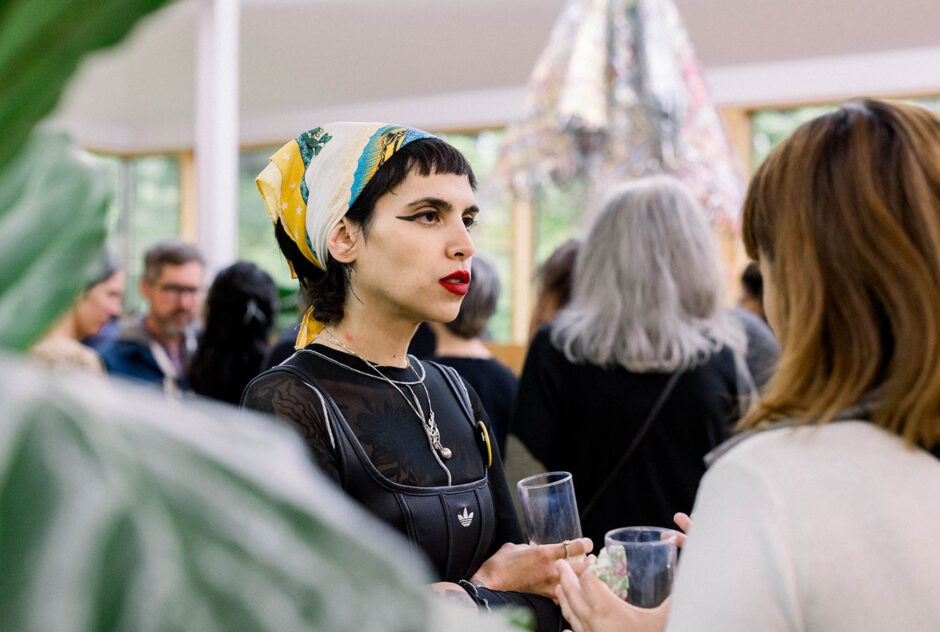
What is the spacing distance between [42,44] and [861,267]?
36.4 inches

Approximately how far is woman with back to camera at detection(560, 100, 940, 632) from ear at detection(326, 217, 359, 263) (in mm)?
751

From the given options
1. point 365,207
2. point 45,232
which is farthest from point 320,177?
point 45,232

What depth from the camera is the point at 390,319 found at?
1.62 metres

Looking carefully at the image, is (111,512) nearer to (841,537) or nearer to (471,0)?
(841,537)

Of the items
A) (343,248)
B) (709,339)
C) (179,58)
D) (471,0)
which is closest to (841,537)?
(343,248)

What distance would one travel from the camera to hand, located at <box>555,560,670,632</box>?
1.19 m

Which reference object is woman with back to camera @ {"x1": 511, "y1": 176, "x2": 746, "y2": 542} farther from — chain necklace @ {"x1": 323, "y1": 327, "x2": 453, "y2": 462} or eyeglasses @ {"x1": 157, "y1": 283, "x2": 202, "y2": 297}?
eyeglasses @ {"x1": 157, "y1": 283, "x2": 202, "y2": 297}

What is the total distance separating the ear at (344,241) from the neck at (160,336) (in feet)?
8.29

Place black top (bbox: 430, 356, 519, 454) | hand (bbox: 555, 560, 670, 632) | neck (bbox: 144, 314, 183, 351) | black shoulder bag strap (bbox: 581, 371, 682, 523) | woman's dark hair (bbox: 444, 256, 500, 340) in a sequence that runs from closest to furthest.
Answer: hand (bbox: 555, 560, 670, 632), black shoulder bag strap (bbox: 581, 371, 682, 523), black top (bbox: 430, 356, 519, 454), woman's dark hair (bbox: 444, 256, 500, 340), neck (bbox: 144, 314, 183, 351)

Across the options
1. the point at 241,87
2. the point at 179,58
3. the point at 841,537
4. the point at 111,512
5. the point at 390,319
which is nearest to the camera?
the point at 111,512

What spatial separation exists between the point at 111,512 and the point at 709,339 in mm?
2395

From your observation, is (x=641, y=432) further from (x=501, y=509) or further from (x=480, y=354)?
(x=480, y=354)

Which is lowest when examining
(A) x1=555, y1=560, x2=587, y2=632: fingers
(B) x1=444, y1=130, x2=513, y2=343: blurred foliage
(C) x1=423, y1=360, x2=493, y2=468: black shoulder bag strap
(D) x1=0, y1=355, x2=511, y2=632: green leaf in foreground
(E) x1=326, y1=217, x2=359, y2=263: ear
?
(B) x1=444, y1=130, x2=513, y2=343: blurred foliage

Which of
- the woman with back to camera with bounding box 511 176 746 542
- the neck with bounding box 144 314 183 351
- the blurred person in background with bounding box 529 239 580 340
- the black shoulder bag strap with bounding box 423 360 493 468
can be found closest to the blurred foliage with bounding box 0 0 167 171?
the black shoulder bag strap with bounding box 423 360 493 468
